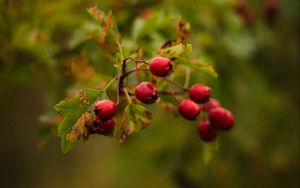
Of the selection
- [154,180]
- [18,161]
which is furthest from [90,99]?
[18,161]

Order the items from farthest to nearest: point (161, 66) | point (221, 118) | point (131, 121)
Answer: point (221, 118) < point (131, 121) < point (161, 66)

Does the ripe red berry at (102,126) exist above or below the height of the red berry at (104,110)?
below

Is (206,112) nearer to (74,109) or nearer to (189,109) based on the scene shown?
(189,109)

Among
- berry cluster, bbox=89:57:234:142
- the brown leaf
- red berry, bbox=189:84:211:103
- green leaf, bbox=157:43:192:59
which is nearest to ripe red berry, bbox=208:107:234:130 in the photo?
berry cluster, bbox=89:57:234:142

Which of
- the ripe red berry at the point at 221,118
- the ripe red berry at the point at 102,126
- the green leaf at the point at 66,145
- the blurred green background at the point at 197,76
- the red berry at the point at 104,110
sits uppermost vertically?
the red berry at the point at 104,110

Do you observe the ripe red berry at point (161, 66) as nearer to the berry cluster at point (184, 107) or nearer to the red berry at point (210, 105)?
the berry cluster at point (184, 107)

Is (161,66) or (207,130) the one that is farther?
(207,130)

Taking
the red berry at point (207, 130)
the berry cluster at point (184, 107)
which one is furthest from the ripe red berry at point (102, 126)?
the red berry at point (207, 130)

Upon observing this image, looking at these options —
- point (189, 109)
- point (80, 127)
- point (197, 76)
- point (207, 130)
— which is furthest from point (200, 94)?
point (197, 76)

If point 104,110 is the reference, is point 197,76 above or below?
below
